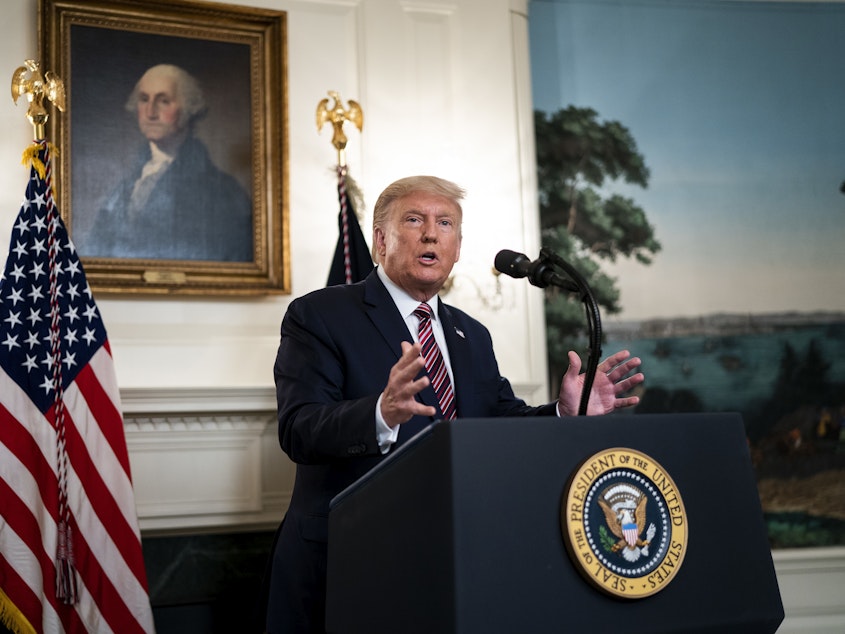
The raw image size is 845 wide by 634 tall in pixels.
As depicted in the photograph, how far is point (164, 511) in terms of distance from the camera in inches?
161

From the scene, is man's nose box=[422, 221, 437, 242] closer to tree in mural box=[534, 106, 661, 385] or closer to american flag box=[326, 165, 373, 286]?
american flag box=[326, 165, 373, 286]

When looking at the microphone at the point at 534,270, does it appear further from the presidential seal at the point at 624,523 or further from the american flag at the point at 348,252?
the american flag at the point at 348,252

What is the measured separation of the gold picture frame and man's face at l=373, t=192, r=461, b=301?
5.46 ft

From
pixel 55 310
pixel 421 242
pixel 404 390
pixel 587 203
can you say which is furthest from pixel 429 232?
pixel 587 203

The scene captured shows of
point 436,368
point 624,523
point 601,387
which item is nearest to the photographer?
point 624,523

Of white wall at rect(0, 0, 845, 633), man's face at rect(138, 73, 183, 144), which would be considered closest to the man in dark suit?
white wall at rect(0, 0, 845, 633)

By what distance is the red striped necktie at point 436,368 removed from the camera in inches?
104

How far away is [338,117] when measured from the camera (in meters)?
4.35

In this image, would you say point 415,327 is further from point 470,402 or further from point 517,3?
point 517,3

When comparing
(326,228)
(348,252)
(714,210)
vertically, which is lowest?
(348,252)

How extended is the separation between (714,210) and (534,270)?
352cm

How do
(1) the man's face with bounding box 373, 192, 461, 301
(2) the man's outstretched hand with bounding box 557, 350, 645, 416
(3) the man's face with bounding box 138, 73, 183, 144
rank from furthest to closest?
1. (3) the man's face with bounding box 138, 73, 183, 144
2. (1) the man's face with bounding box 373, 192, 461, 301
3. (2) the man's outstretched hand with bounding box 557, 350, 645, 416

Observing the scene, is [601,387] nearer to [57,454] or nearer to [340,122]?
[57,454]

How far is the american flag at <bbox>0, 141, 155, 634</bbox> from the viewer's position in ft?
11.1
